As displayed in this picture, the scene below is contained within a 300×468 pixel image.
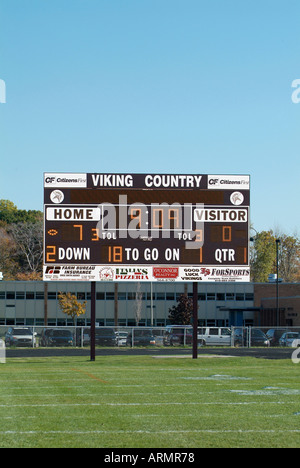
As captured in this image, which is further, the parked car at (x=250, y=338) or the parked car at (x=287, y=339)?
the parked car at (x=287, y=339)

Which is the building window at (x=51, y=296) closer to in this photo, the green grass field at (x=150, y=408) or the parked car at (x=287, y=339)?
the parked car at (x=287, y=339)

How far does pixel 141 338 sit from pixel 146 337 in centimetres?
32

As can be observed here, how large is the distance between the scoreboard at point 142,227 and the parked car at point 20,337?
1596 cm

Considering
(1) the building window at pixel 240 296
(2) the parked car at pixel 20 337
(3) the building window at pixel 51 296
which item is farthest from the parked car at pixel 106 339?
(1) the building window at pixel 240 296

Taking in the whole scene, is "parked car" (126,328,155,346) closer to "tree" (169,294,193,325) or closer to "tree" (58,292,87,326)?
"tree" (58,292,87,326)

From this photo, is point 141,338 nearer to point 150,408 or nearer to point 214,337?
point 214,337

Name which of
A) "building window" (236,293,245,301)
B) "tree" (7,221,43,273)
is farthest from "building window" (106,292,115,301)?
"tree" (7,221,43,273)

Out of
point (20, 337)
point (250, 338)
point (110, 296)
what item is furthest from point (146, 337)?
point (110, 296)

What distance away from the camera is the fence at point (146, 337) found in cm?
4216

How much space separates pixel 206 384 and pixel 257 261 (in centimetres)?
7162

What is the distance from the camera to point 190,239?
27.1 m

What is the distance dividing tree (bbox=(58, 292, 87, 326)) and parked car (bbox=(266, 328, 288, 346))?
21.3m

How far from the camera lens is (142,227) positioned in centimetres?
2647
